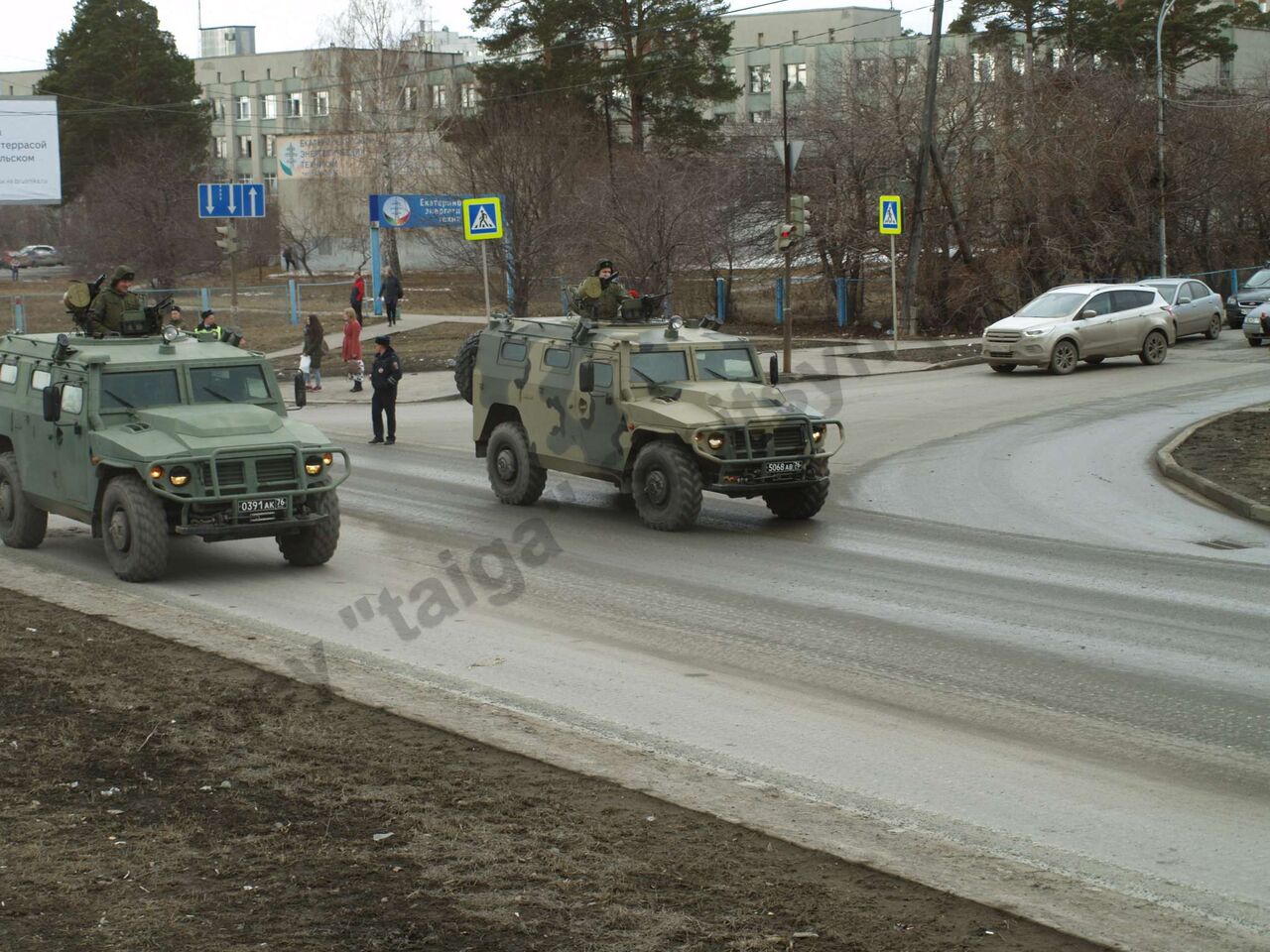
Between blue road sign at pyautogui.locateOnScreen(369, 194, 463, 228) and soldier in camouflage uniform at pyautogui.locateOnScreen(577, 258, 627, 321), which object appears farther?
blue road sign at pyautogui.locateOnScreen(369, 194, 463, 228)

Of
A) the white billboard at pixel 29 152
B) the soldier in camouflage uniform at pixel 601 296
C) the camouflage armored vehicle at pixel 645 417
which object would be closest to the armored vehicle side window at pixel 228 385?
the camouflage armored vehicle at pixel 645 417

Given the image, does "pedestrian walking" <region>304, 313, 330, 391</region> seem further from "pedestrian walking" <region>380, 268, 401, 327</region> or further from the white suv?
the white suv

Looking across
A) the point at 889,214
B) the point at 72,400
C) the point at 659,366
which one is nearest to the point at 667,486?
the point at 659,366

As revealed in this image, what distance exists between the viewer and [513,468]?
16391mm

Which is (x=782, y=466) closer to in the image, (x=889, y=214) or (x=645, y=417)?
(x=645, y=417)

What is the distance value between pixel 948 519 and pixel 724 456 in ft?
8.97

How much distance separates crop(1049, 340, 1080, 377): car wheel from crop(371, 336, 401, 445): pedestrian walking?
43.2 ft

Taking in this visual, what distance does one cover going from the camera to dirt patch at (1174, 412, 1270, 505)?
16703 mm

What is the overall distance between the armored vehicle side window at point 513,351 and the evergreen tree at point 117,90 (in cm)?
6145

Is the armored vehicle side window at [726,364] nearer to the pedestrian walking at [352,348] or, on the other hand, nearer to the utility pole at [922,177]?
the pedestrian walking at [352,348]

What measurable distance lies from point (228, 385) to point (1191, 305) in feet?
86.6

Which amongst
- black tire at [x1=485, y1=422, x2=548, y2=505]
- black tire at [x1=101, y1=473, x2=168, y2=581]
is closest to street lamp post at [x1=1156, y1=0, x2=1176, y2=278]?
black tire at [x1=485, y1=422, x2=548, y2=505]

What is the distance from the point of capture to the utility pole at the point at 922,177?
3431cm

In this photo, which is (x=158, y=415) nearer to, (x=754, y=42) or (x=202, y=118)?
(x=202, y=118)
